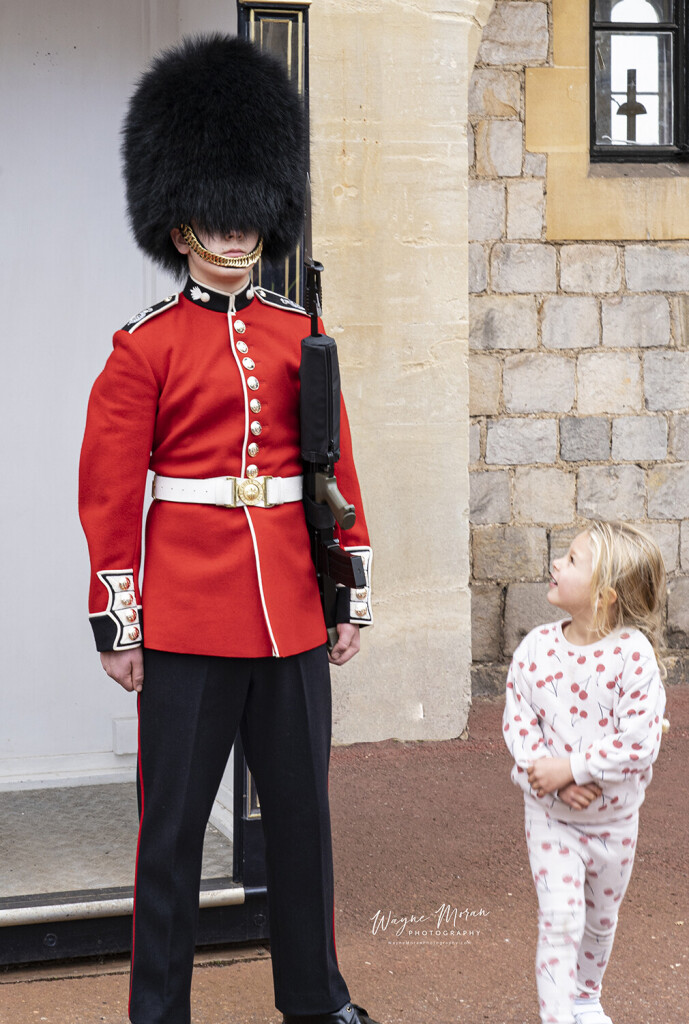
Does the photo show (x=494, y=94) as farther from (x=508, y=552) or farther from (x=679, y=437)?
(x=508, y=552)

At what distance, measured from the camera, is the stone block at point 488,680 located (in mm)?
5164

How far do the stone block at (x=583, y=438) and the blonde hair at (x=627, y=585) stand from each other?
10.00 ft

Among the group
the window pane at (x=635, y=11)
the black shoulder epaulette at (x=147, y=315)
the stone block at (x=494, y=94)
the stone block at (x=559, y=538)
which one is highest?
the window pane at (x=635, y=11)

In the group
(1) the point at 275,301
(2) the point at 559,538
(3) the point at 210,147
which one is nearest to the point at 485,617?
(2) the point at 559,538

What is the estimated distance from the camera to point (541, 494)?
5164 millimetres

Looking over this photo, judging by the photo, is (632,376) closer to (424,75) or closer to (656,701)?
(424,75)

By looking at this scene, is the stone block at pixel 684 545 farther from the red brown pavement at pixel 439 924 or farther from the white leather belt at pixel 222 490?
the white leather belt at pixel 222 490

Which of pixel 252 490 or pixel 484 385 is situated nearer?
pixel 252 490

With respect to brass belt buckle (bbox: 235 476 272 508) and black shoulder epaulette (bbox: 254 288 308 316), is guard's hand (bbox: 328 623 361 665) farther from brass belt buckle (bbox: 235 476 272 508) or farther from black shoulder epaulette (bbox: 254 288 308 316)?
black shoulder epaulette (bbox: 254 288 308 316)

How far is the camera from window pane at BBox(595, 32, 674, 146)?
17.1ft

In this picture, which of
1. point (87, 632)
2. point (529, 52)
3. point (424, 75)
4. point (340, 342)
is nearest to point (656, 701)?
point (87, 632)

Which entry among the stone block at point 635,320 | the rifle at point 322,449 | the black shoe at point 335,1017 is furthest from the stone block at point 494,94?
the black shoe at point 335,1017

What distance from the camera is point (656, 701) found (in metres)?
2.09

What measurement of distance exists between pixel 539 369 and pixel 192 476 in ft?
10.5
